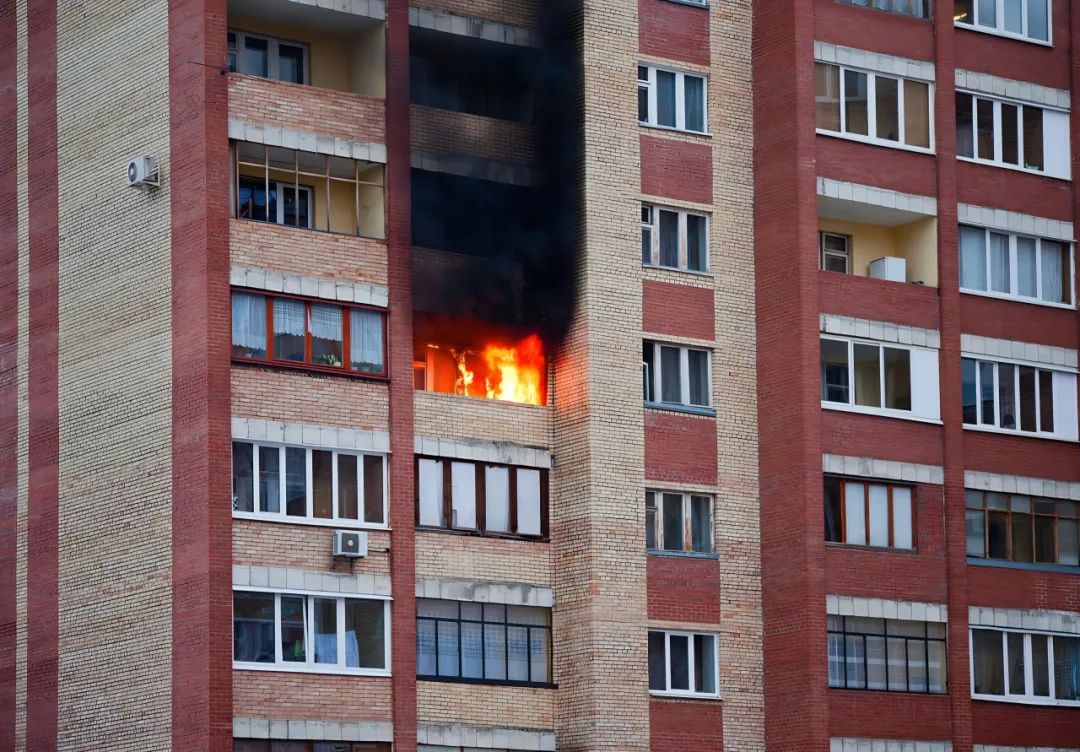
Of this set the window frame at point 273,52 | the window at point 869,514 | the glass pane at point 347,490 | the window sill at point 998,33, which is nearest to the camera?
the glass pane at point 347,490

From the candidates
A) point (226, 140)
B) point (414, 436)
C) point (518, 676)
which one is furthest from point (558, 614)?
point (226, 140)

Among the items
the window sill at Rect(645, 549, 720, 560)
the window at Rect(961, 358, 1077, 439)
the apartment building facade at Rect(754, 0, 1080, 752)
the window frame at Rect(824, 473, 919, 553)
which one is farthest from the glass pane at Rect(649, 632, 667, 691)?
the window at Rect(961, 358, 1077, 439)

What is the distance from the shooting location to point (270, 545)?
41.9 m

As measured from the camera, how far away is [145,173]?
4319cm

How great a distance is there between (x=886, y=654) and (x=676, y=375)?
276 inches

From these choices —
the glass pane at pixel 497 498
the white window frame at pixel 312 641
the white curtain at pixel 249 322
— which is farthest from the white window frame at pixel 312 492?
the glass pane at pixel 497 498

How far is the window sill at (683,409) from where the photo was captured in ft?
151

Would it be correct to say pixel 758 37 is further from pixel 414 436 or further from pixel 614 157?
pixel 414 436

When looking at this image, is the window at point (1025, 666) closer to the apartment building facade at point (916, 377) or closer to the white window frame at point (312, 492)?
the apartment building facade at point (916, 377)

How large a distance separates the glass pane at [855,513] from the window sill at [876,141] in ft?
23.6

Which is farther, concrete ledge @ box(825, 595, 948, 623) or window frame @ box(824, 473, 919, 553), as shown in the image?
window frame @ box(824, 473, 919, 553)

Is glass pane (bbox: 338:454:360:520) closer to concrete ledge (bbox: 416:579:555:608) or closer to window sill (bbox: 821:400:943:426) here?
concrete ledge (bbox: 416:579:555:608)

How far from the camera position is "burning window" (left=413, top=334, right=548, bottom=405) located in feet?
153

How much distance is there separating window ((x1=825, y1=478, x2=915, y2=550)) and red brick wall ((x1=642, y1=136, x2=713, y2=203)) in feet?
21.2
